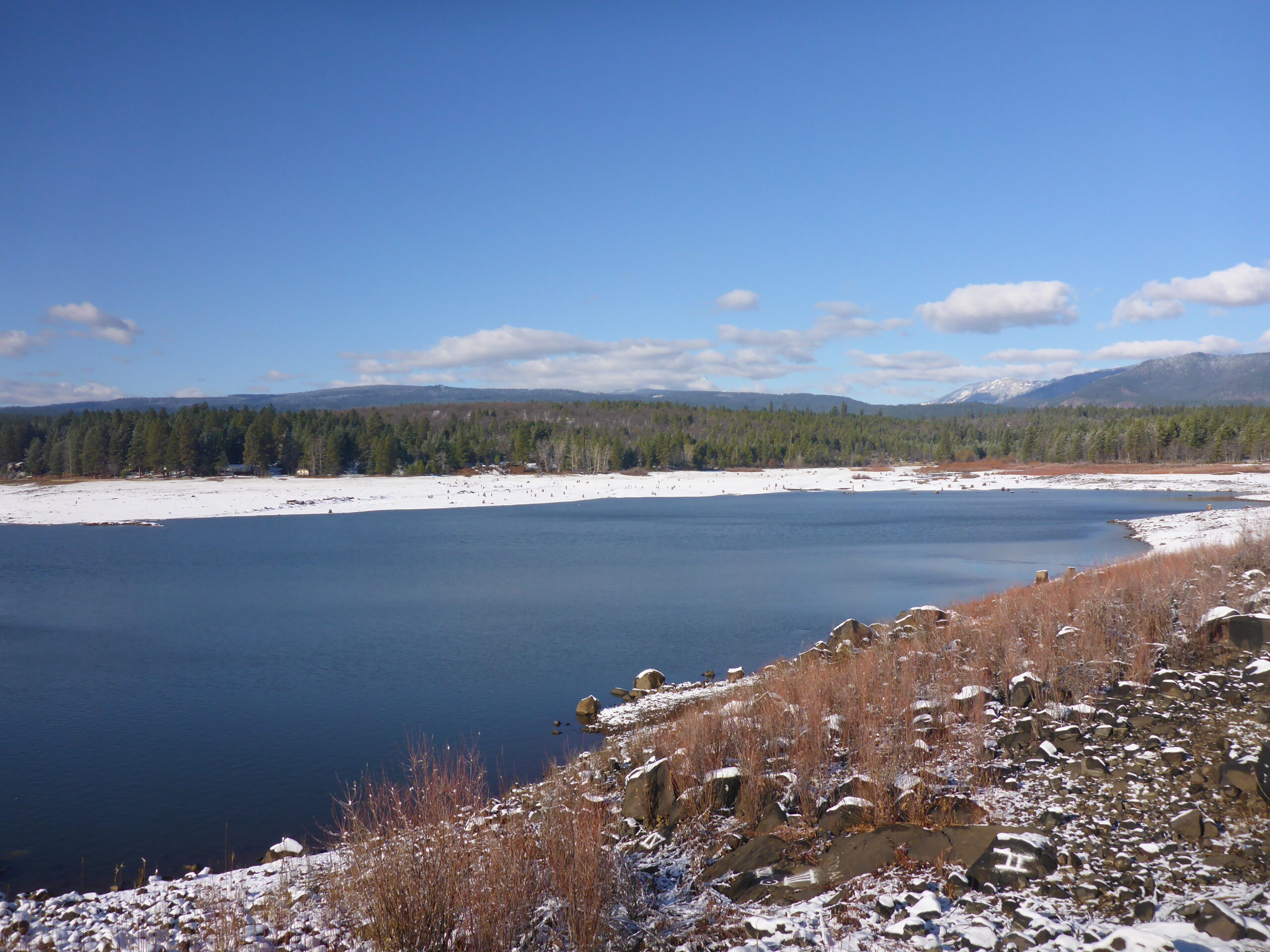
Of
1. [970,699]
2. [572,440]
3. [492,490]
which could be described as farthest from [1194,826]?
[572,440]

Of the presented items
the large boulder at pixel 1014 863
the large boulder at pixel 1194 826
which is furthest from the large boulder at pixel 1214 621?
the large boulder at pixel 1014 863

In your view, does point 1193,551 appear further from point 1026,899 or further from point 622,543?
point 622,543

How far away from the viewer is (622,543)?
3947 cm

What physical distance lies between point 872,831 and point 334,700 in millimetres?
10511

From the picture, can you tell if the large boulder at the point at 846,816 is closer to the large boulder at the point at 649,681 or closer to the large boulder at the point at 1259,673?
the large boulder at the point at 1259,673

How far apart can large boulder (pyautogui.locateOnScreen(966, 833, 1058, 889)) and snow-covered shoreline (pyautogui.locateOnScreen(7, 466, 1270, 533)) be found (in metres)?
28.4

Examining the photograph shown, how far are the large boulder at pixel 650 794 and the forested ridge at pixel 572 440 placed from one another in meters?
91.9

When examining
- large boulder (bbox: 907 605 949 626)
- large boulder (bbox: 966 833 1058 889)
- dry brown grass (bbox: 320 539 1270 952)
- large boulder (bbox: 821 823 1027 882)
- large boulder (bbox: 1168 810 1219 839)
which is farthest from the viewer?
large boulder (bbox: 907 605 949 626)

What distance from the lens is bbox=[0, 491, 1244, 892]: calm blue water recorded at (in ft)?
33.1

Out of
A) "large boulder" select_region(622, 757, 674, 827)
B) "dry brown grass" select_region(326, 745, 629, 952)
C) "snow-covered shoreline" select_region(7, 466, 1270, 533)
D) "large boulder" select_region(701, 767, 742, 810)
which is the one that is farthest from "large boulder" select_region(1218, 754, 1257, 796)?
"snow-covered shoreline" select_region(7, 466, 1270, 533)

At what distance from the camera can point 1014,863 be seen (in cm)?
582

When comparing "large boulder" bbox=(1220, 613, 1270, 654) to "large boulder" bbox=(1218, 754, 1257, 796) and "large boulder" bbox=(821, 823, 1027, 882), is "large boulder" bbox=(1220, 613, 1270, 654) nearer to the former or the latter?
"large boulder" bbox=(1218, 754, 1257, 796)

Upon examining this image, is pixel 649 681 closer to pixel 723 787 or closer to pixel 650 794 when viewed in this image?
pixel 650 794

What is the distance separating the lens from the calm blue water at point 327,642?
10078 millimetres
